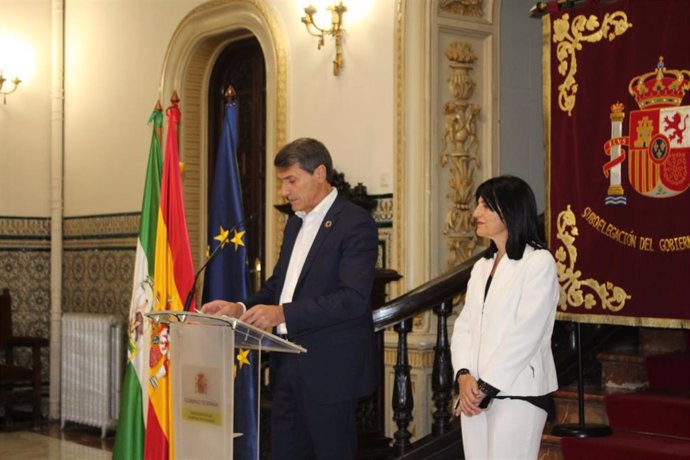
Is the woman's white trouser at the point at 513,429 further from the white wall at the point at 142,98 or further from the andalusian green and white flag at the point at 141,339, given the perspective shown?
the white wall at the point at 142,98

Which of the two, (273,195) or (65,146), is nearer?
(273,195)

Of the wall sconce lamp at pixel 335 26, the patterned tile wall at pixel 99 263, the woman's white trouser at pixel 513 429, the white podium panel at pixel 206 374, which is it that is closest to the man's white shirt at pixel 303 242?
the white podium panel at pixel 206 374

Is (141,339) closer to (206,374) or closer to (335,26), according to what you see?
(206,374)

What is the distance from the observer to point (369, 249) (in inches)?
148

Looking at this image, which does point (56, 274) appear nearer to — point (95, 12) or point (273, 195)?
point (95, 12)

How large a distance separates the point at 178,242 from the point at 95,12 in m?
5.32

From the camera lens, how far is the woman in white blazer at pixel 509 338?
348 cm

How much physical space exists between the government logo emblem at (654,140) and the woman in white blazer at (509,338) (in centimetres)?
103

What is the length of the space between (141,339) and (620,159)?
2465 mm

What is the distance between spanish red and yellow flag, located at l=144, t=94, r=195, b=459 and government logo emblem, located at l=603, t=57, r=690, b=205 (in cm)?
200

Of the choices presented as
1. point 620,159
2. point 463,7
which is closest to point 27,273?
point 463,7

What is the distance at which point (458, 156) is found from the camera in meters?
6.69

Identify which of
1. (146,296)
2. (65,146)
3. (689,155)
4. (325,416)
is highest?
(65,146)

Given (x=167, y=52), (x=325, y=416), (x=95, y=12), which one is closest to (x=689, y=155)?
(x=325, y=416)
